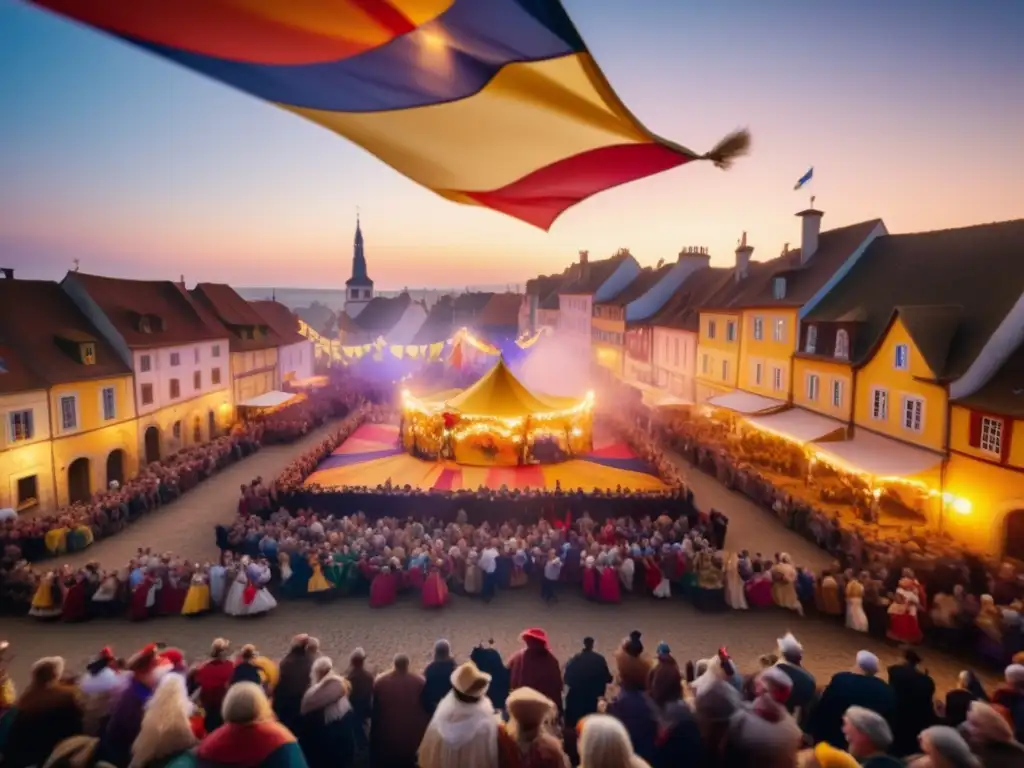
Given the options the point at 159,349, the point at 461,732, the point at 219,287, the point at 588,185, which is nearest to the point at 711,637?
the point at 461,732

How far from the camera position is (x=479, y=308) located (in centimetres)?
7694

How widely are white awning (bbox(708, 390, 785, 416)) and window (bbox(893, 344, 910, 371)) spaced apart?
6644 millimetres

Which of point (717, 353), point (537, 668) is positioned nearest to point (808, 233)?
point (717, 353)

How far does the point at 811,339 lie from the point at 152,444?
26579 mm

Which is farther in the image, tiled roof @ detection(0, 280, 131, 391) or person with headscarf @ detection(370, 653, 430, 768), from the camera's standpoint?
tiled roof @ detection(0, 280, 131, 391)

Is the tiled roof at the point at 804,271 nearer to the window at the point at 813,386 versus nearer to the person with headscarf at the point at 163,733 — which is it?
the window at the point at 813,386

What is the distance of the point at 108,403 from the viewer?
23.3 metres

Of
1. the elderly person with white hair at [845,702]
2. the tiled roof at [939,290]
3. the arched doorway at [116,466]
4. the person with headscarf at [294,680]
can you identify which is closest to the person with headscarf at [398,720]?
the person with headscarf at [294,680]

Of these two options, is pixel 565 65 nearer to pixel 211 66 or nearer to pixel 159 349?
pixel 211 66

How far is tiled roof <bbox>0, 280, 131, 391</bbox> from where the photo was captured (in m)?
20.5

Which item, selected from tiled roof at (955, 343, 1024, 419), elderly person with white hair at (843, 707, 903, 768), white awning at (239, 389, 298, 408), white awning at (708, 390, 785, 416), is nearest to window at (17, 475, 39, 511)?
white awning at (239, 389, 298, 408)

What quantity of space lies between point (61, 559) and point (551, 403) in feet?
49.4

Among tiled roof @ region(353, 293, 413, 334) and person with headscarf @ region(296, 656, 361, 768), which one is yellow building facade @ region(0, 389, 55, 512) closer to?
person with headscarf @ region(296, 656, 361, 768)

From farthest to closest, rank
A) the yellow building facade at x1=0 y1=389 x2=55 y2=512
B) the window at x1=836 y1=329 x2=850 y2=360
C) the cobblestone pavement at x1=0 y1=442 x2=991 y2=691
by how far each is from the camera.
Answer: the window at x1=836 y1=329 x2=850 y2=360
the yellow building facade at x1=0 y1=389 x2=55 y2=512
the cobblestone pavement at x1=0 y1=442 x2=991 y2=691
